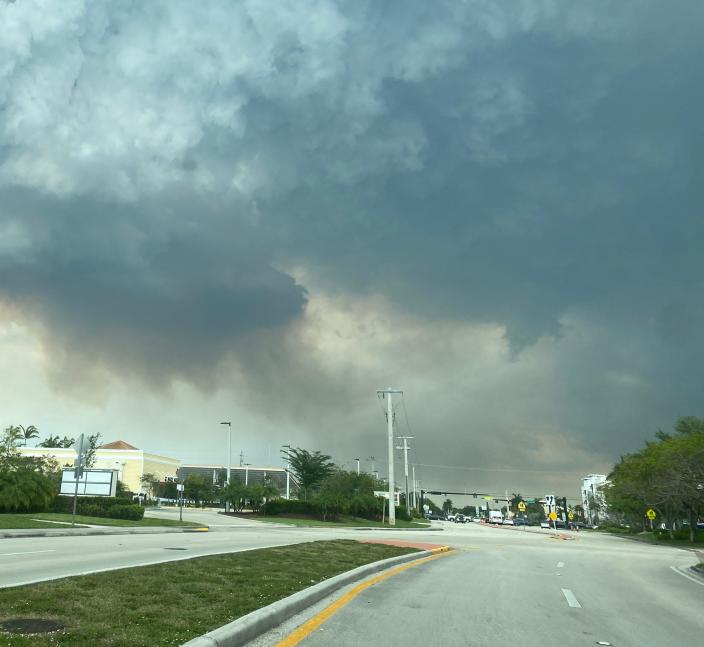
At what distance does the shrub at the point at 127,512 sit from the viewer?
137 feet

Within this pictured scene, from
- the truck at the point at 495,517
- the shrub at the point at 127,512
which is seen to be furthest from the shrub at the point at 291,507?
the truck at the point at 495,517

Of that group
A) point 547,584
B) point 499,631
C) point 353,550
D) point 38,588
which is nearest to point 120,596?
point 38,588

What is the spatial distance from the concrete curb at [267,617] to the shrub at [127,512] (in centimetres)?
3165

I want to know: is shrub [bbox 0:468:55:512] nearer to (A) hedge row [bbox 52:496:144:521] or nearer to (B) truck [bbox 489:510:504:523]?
(A) hedge row [bbox 52:496:144:521]

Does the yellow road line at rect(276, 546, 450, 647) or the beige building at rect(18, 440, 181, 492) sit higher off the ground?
the beige building at rect(18, 440, 181, 492)

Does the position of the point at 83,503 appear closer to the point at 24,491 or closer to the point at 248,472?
the point at 24,491

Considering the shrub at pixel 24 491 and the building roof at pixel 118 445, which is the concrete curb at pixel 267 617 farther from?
the building roof at pixel 118 445

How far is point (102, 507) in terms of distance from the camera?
44.1 meters

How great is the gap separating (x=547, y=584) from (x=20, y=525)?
75.9ft

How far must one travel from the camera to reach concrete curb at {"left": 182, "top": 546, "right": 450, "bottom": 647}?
22.0 feet

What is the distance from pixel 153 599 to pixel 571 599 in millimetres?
8067

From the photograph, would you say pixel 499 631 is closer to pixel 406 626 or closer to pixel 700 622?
pixel 406 626

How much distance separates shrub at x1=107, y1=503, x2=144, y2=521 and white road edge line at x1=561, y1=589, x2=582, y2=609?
33867 millimetres

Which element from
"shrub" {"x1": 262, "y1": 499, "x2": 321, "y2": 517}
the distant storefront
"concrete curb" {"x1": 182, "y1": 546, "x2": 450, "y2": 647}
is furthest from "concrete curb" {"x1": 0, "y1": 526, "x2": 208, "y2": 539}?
the distant storefront
